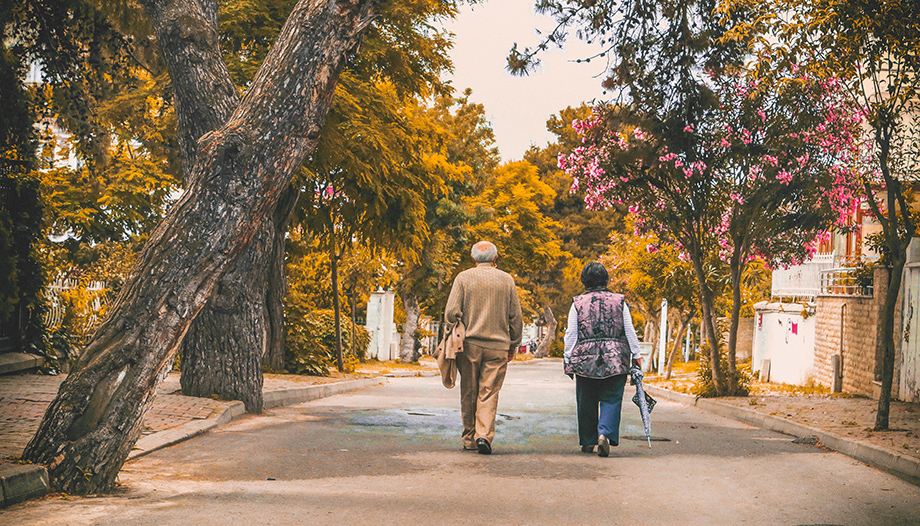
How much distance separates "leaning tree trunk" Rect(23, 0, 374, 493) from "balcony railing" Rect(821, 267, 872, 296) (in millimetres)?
13134

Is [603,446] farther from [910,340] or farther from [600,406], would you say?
[910,340]

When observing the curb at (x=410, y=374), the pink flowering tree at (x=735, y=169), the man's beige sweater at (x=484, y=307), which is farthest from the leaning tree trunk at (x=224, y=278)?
the curb at (x=410, y=374)

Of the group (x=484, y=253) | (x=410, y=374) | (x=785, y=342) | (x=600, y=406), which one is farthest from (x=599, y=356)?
(x=410, y=374)

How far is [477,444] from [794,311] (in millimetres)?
16234

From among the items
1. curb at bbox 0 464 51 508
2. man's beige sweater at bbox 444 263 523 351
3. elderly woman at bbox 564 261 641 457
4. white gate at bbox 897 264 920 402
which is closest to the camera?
curb at bbox 0 464 51 508

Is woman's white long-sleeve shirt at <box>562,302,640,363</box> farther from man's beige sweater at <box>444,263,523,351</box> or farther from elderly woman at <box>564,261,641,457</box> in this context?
man's beige sweater at <box>444,263,523,351</box>

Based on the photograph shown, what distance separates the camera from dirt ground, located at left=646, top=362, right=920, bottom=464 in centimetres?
973

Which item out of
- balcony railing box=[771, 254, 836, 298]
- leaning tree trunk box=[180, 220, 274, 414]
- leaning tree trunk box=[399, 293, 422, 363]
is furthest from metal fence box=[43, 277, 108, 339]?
leaning tree trunk box=[399, 293, 422, 363]

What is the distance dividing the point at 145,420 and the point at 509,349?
353 centimetres

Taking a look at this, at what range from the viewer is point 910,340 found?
569 inches

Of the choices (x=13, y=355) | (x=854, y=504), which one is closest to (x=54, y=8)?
(x=13, y=355)

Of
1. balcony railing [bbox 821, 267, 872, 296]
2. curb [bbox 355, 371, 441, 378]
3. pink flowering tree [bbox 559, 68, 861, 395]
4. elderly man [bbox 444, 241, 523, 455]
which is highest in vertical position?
pink flowering tree [bbox 559, 68, 861, 395]

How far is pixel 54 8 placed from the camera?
1118 centimetres

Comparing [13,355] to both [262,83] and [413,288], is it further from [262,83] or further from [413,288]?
[413,288]
